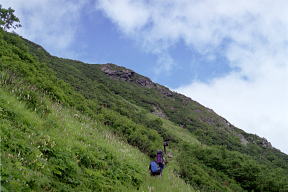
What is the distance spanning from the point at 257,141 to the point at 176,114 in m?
15.1

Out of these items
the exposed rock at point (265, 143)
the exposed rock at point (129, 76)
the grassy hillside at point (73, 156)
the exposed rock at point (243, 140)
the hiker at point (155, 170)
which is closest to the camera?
the grassy hillside at point (73, 156)

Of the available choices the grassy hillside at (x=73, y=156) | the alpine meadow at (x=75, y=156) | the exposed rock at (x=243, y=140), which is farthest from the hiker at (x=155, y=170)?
the exposed rock at (x=243, y=140)

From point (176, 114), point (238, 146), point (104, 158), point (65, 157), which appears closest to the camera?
point (65, 157)

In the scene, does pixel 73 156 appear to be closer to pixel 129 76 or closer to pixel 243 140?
pixel 243 140

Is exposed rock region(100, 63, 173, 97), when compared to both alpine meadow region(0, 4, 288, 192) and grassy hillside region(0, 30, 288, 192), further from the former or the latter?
grassy hillside region(0, 30, 288, 192)

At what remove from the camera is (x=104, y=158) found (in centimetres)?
912

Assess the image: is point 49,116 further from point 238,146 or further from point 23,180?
point 238,146

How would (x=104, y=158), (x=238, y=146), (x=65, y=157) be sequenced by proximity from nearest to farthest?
(x=65, y=157) → (x=104, y=158) → (x=238, y=146)

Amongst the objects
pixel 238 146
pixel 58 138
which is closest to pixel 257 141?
pixel 238 146

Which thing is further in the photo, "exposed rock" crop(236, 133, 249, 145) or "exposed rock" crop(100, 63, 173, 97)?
"exposed rock" crop(100, 63, 173, 97)

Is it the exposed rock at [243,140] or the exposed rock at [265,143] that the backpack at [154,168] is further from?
the exposed rock at [265,143]

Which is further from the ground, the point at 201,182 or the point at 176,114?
the point at 176,114

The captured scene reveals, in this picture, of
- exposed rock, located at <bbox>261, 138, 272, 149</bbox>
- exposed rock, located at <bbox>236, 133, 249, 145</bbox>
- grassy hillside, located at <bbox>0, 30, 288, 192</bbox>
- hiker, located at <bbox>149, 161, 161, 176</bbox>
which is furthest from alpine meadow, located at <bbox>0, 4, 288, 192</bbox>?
exposed rock, located at <bbox>261, 138, 272, 149</bbox>

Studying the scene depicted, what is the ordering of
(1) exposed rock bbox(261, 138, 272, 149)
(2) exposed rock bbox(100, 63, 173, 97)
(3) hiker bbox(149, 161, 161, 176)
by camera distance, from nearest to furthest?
(3) hiker bbox(149, 161, 161, 176) < (1) exposed rock bbox(261, 138, 272, 149) < (2) exposed rock bbox(100, 63, 173, 97)
